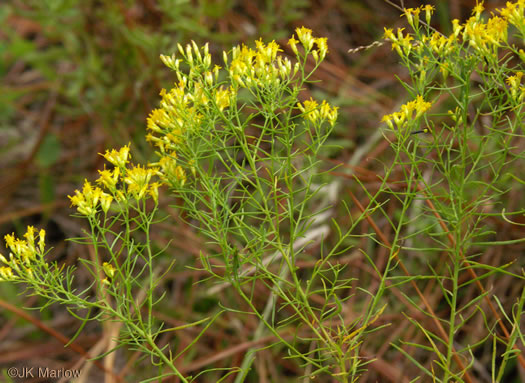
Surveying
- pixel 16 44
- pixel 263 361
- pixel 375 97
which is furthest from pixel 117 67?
pixel 263 361

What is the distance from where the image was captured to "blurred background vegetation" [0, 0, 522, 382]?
2428mm

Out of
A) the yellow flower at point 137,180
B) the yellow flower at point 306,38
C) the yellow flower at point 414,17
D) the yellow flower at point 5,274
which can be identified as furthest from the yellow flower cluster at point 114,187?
the yellow flower at point 414,17

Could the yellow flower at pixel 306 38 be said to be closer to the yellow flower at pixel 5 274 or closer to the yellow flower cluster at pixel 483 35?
the yellow flower cluster at pixel 483 35

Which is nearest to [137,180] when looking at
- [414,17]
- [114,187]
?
[114,187]

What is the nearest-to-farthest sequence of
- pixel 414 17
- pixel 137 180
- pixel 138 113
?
1. pixel 137 180
2. pixel 414 17
3. pixel 138 113

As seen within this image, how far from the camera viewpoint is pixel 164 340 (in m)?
2.48

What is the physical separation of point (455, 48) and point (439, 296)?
1325 millimetres

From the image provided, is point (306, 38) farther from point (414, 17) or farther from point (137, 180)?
point (137, 180)

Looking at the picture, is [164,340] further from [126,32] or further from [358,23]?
[358,23]

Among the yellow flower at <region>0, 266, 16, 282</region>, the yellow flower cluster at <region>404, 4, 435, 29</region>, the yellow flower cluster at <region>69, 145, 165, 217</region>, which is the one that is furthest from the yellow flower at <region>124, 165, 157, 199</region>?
the yellow flower cluster at <region>404, 4, 435, 29</region>

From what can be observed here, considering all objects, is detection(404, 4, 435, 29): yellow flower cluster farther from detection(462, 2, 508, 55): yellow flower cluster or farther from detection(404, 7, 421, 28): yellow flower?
detection(462, 2, 508, 55): yellow flower cluster

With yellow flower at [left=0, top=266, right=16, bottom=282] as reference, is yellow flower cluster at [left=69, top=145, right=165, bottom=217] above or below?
above

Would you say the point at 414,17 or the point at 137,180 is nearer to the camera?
the point at 137,180

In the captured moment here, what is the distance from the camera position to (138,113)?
284cm
